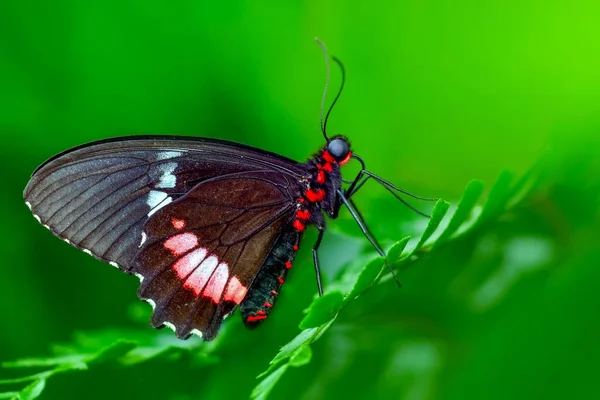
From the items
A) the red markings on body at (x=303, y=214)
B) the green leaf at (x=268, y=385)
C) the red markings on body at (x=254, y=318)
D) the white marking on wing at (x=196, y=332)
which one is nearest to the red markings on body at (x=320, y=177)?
the red markings on body at (x=303, y=214)

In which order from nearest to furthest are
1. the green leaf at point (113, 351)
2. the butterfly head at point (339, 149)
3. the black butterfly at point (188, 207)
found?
the green leaf at point (113, 351)
the black butterfly at point (188, 207)
the butterfly head at point (339, 149)

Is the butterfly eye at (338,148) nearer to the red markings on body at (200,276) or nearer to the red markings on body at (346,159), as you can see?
the red markings on body at (346,159)

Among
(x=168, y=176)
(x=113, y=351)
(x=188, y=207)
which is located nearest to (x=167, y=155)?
(x=168, y=176)

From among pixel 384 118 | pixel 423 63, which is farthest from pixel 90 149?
pixel 423 63

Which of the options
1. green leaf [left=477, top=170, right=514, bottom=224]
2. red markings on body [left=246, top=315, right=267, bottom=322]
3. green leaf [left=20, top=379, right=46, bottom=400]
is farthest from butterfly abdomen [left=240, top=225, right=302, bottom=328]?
green leaf [left=477, top=170, right=514, bottom=224]

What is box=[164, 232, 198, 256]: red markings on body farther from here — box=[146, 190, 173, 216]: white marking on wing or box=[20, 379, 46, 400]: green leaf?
box=[20, 379, 46, 400]: green leaf

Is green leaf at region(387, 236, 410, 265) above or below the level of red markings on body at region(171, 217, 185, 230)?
below
